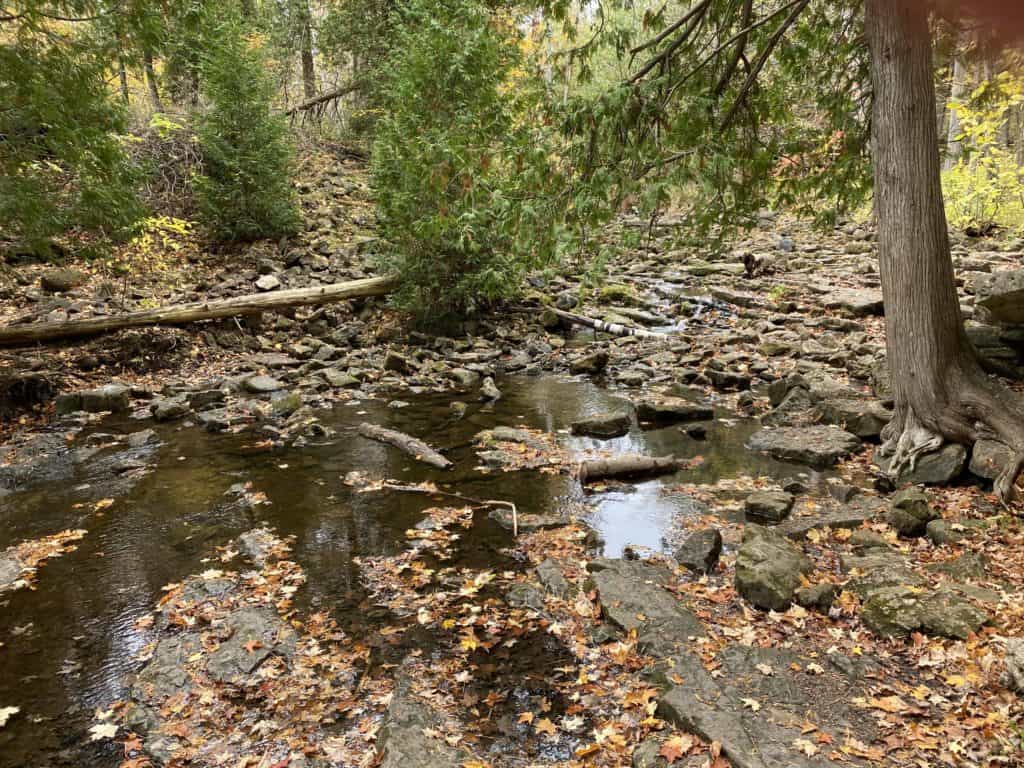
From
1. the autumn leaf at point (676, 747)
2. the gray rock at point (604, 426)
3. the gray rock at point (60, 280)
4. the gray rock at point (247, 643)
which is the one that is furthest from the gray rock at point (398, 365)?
the autumn leaf at point (676, 747)

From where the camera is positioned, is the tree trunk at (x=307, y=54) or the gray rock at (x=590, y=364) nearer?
the gray rock at (x=590, y=364)

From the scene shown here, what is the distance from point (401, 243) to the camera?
609 inches

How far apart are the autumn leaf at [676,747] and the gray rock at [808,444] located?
530cm

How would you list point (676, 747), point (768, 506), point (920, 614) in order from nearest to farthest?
point (676, 747) → point (920, 614) → point (768, 506)

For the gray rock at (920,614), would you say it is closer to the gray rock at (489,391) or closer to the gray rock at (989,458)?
the gray rock at (989,458)

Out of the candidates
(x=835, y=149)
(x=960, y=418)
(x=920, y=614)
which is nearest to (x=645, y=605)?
(x=920, y=614)

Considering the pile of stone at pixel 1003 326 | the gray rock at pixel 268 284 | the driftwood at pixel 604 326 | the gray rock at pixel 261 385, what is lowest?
the gray rock at pixel 261 385

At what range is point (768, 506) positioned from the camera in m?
6.84

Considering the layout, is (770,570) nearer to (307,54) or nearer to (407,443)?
(407,443)

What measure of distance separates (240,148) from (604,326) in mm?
10878

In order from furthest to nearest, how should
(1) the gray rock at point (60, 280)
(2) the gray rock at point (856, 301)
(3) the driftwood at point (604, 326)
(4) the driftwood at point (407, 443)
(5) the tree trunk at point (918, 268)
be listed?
(3) the driftwood at point (604, 326) < (1) the gray rock at point (60, 280) < (2) the gray rock at point (856, 301) < (4) the driftwood at point (407, 443) < (5) the tree trunk at point (918, 268)

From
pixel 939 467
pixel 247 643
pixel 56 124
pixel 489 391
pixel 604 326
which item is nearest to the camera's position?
pixel 247 643

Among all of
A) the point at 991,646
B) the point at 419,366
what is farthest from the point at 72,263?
the point at 991,646

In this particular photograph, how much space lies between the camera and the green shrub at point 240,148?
1714cm
